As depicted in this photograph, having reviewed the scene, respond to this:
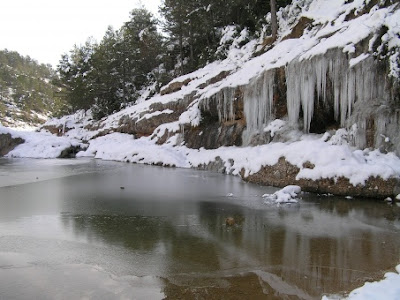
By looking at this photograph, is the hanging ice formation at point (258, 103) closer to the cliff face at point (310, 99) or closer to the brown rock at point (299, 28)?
the cliff face at point (310, 99)

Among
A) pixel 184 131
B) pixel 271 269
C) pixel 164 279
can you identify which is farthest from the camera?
pixel 184 131

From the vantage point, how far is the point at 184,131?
22391mm

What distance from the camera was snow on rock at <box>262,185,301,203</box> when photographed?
986cm

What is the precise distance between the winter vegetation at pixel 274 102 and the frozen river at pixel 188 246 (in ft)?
3.09

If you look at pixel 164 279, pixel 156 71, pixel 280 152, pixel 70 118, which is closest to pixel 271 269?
pixel 164 279

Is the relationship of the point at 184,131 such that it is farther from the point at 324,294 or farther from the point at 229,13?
the point at 324,294

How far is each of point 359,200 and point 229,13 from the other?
Result: 73.0 feet

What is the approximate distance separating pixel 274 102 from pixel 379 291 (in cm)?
1237

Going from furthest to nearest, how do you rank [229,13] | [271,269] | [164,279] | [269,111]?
[229,13], [269,111], [271,269], [164,279]

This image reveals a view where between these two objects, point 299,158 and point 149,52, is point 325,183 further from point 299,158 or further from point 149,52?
point 149,52

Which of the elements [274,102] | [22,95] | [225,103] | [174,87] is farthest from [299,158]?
[22,95]

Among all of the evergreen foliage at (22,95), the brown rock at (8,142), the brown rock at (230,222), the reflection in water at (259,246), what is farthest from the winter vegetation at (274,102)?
the evergreen foliage at (22,95)

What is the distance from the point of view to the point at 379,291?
383 centimetres

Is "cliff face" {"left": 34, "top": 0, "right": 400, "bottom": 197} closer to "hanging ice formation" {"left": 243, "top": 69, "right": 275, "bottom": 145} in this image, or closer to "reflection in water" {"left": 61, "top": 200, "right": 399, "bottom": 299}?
"hanging ice formation" {"left": 243, "top": 69, "right": 275, "bottom": 145}
